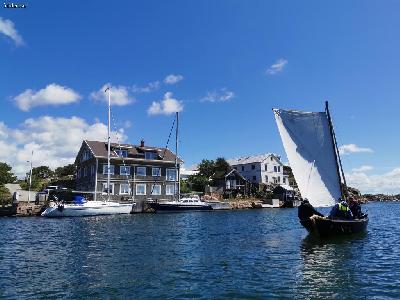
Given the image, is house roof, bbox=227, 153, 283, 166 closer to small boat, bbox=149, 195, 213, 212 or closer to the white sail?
small boat, bbox=149, 195, 213, 212

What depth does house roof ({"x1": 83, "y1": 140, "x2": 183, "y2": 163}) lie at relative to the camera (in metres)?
67.2

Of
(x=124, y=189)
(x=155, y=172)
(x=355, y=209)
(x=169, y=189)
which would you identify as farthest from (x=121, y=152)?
(x=355, y=209)

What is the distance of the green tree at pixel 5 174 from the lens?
75.7 metres

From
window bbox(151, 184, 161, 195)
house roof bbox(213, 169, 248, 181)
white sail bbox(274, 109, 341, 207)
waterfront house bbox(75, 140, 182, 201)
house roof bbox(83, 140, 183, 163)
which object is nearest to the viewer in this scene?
white sail bbox(274, 109, 341, 207)

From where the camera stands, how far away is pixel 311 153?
1150 inches

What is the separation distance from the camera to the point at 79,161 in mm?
75250

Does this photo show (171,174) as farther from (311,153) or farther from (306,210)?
(306,210)

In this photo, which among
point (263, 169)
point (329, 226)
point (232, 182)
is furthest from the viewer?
point (263, 169)

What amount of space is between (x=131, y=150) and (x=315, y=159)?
4705 cm

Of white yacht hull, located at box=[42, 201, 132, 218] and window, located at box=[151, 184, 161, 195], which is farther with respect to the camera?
window, located at box=[151, 184, 161, 195]

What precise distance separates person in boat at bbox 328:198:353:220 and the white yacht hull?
116 feet

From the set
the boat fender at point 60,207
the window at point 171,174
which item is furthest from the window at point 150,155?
the boat fender at point 60,207

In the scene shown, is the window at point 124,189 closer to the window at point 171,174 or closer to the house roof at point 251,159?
the window at point 171,174

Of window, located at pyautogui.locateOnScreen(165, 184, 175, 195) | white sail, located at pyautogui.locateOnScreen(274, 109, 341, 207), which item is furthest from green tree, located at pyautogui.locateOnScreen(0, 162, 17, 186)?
white sail, located at pyautogui.locateOnScreen(274, 109, 341, 207)
